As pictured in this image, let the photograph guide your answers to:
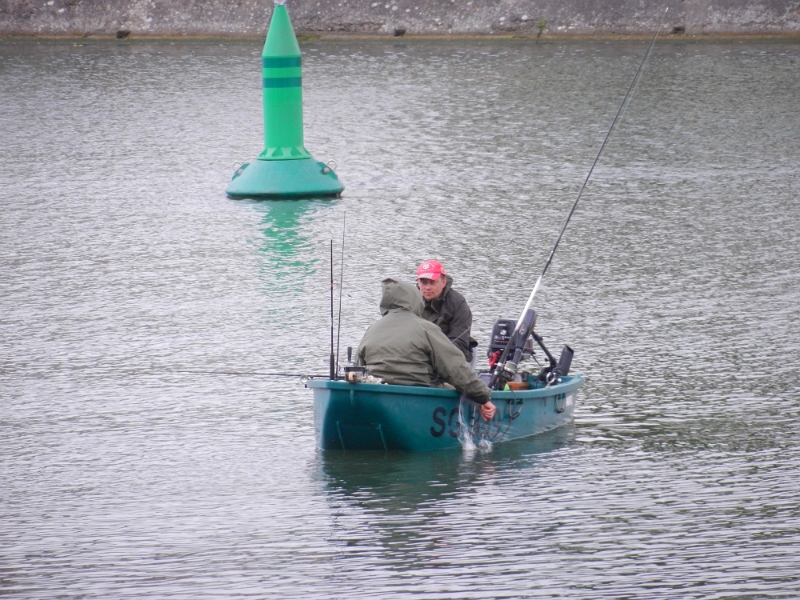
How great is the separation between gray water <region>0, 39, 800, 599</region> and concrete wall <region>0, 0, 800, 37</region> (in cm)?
773

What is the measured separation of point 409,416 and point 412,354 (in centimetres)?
39

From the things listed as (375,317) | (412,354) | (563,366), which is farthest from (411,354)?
(375,317)

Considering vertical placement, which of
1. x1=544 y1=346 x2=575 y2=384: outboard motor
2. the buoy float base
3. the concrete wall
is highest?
the concrete wall

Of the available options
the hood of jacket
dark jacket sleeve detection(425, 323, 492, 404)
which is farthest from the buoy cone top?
dark jacket sleeve detection(425, 323, 492, 404)

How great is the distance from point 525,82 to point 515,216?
1151cm

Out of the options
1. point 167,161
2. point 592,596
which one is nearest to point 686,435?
point 592,596

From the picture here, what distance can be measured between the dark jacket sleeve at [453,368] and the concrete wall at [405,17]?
27292mm

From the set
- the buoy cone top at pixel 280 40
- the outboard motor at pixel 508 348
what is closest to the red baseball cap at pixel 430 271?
the outboard motor at pixel 508 348

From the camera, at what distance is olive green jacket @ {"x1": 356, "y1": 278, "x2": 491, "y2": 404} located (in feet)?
28.4

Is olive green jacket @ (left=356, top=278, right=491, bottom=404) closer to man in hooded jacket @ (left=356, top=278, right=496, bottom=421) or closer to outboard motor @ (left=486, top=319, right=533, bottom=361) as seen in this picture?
man in hooded jacket @ (left=356, top=278, right=496, bottom=421)

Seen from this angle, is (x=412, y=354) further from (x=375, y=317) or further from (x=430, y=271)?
(x=375, y=317)

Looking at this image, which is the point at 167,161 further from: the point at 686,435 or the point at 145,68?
the point at 686,435

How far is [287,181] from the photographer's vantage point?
60.7ft

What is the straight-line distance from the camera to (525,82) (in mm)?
28234
